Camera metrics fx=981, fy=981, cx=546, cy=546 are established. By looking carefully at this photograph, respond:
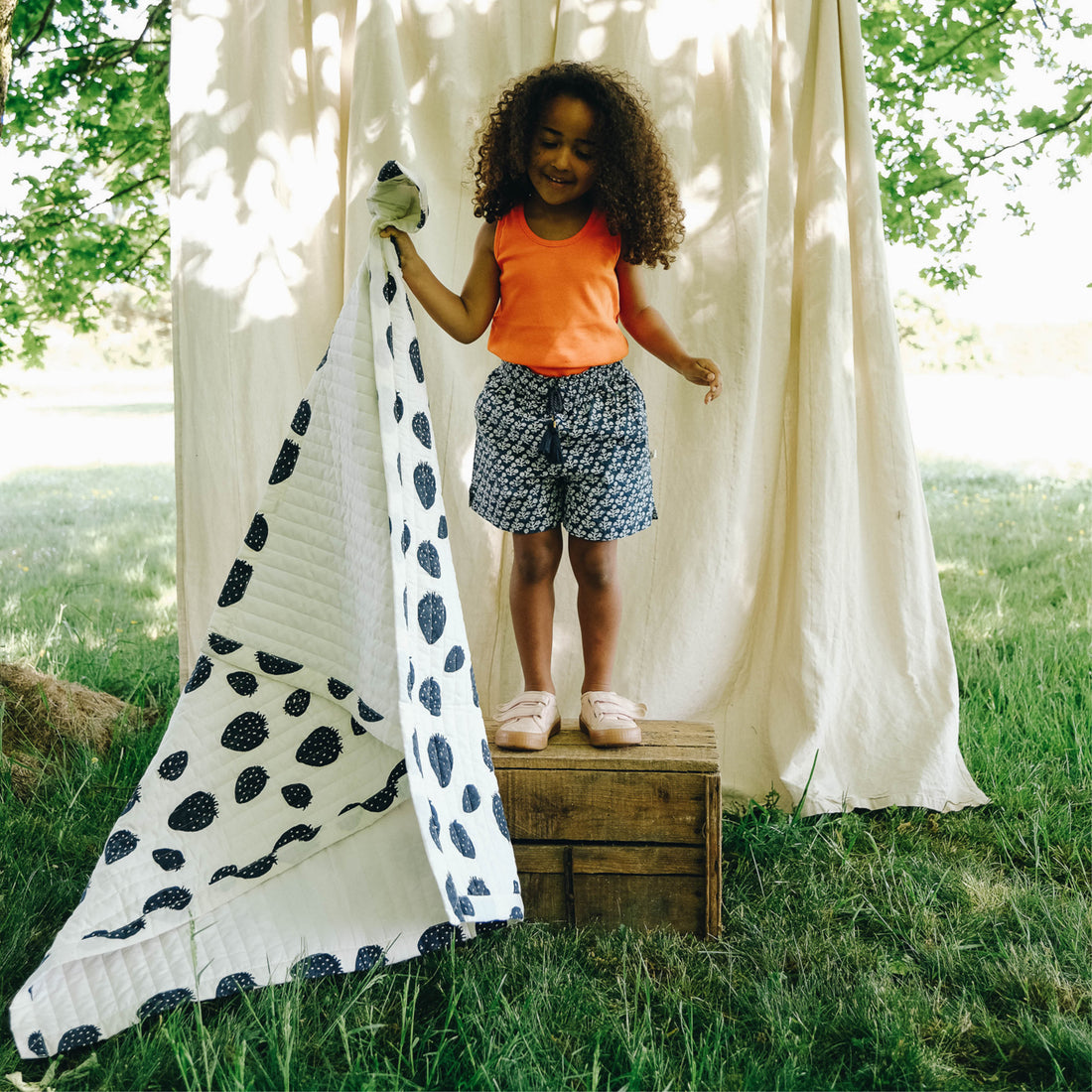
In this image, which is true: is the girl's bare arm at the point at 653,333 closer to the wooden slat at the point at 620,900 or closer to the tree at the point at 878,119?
the wooden slat at the point at 620,900

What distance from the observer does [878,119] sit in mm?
3725

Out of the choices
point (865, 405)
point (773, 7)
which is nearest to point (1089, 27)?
point (773, 7)

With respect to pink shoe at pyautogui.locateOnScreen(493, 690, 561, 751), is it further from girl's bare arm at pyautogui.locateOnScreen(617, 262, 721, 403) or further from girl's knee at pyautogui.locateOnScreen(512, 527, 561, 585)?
girl's bare arm at pyautogui.locateOnScreen(617, 262, 721, 403)

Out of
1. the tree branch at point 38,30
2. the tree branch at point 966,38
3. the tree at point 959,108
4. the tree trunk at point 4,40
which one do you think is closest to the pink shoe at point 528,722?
the tree trunk at point 4,40

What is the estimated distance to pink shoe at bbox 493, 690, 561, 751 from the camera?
202cm

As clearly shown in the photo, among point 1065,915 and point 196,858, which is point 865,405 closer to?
point 1065,915

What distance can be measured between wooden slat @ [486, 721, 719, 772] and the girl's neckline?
105 centimetres

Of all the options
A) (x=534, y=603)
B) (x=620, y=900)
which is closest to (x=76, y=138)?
(x=534, y=603)

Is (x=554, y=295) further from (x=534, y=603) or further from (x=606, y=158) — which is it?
(x=534, y=603)

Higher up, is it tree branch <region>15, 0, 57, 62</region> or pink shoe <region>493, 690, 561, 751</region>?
tree branch <region>15, 0, 57, 62</region>

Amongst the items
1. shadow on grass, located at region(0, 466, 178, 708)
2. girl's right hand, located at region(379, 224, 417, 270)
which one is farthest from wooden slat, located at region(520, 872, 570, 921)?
shadow on grass, located at region(0, 466, 178, 708)

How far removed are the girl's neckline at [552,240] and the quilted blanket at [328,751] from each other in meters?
0.31

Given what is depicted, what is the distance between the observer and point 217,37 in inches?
94.9

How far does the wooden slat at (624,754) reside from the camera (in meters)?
1.95
